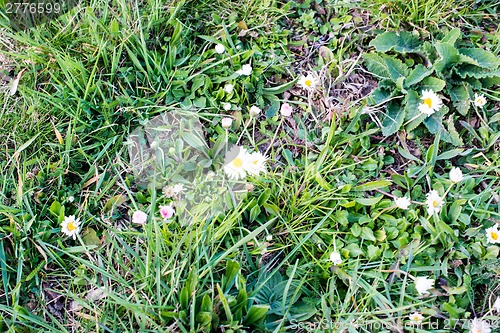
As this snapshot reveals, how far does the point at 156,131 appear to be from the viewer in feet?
6.40

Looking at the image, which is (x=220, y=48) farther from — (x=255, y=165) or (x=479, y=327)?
(x=479, y=327)

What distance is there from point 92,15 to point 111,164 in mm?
675

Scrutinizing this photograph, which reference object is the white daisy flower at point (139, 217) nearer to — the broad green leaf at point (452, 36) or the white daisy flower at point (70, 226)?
the white daisy flower at point (70, 226)

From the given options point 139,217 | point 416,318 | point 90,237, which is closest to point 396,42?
point 416,318

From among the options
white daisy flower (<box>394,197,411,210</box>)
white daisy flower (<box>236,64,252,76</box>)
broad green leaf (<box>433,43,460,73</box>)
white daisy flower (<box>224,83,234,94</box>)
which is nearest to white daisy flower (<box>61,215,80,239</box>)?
white daisy flower (<box>224,83,234,94</box>)

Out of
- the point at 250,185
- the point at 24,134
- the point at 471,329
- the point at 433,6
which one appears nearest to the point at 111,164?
the point at 24,134

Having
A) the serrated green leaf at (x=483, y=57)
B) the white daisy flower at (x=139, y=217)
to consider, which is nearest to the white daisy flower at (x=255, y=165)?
the white daisy flower at (x=139, y=217)

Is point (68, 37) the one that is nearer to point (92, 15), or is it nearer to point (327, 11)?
point (92, 15)

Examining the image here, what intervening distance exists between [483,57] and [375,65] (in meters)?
0.45

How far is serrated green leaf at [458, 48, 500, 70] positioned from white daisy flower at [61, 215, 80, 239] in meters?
1.76

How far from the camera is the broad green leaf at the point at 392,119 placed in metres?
1.90

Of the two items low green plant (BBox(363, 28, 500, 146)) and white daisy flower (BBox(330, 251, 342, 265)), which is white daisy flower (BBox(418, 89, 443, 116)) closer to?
low green plant (BBox(363, 28, 500, 146))

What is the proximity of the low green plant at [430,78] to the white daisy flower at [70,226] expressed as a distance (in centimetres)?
128

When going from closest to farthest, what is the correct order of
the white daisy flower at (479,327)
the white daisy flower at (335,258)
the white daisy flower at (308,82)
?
1. the white daisy flower at (479,327)
2. the white daisy flower at (335,258)
3. the white daisy flower at (308,82)
